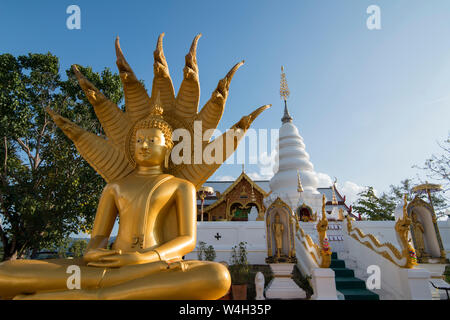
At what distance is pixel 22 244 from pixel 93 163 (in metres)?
7.32

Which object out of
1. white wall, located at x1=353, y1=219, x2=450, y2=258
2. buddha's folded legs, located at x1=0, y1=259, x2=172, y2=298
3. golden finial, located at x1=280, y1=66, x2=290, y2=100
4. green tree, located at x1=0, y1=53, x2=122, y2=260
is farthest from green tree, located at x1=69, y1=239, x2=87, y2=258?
golden finial, located at x1=280, y1=66, x2=290, y2=100

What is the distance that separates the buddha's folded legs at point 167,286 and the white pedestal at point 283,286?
5.15 metres

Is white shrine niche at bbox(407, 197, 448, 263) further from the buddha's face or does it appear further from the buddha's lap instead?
the buddha's face

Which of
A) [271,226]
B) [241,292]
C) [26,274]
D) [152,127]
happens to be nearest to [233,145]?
[152,127]

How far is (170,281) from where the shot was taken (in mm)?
2230

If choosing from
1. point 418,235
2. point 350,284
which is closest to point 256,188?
point 418,235

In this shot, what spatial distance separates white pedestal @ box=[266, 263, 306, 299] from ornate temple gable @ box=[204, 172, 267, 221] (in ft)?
39.6

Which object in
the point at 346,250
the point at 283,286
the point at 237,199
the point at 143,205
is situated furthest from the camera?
the point at 237,199

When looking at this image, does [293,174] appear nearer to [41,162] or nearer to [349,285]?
[349,285]

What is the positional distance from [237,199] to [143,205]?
17.0 meters

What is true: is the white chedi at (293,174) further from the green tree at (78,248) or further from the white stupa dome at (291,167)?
the green tree at (78,248)

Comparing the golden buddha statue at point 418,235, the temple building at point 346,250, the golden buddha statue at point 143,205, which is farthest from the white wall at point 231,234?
the golden buddha statue at point 143,205

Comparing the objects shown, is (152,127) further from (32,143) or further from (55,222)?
(32,143)

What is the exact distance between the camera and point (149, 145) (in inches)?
132
